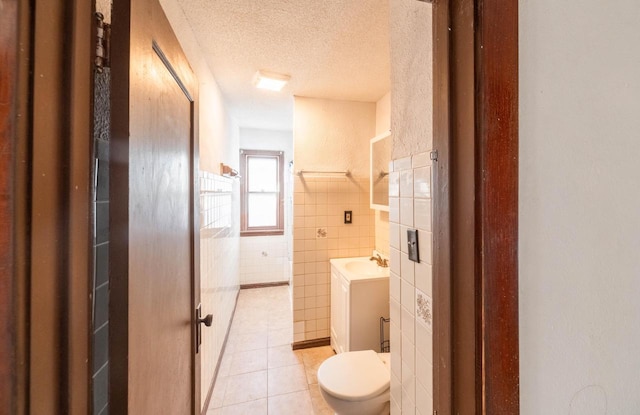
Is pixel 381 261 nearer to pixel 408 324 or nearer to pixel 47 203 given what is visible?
pixel 408 324

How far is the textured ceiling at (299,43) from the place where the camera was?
138cm

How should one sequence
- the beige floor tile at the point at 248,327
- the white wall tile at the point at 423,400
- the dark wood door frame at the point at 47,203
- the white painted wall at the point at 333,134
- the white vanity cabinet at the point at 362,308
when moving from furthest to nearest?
1. the beige floor tile at the point at 248,327
2. the white painted wall at the point at 333,134
3. the white vanity cabinet at the point at 362,308
4. the white wall tile at the point at 423,400
5. the dark wood door frame at the point at 47,203

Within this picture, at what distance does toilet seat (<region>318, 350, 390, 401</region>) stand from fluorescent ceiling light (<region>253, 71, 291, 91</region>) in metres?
2.09

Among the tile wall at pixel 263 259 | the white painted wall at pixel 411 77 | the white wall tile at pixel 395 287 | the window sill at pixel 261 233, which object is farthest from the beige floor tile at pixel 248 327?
the white painted wall at pixel 411 77

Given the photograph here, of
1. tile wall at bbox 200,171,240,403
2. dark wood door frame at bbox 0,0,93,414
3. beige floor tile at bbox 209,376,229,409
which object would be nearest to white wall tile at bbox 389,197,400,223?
dark wood door frame at bbox 0,0,93,414

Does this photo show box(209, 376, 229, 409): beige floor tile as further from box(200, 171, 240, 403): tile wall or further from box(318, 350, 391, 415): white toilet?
box(318, 350, 391, 415): white toilet

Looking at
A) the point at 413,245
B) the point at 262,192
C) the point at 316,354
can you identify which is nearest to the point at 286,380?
the point at 316,354

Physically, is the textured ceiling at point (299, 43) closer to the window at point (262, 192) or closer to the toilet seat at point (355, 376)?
the window at point (262, 192)

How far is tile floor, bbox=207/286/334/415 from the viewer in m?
1.79

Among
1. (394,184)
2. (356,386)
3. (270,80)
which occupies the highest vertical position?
(270,80)

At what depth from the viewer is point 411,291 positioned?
0.84 metres

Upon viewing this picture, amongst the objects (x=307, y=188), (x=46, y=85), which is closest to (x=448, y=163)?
(x=46, y=85)
